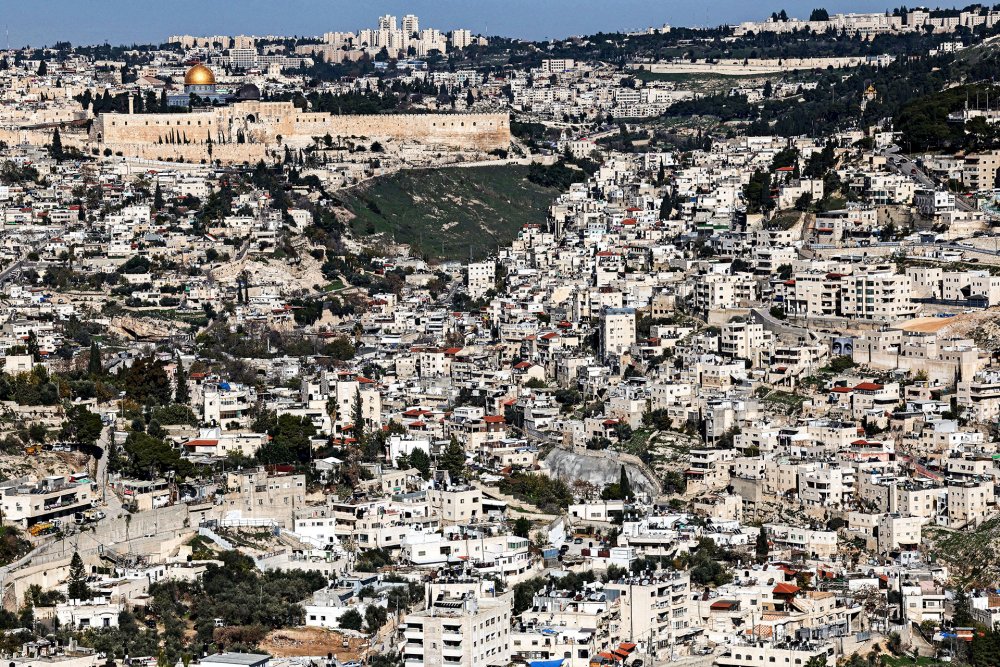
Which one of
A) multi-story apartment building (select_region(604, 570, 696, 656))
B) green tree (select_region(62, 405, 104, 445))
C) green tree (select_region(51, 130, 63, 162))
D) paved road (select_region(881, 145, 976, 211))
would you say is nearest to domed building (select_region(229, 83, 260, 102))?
green tree (select_region(51, 130, 63, 162))

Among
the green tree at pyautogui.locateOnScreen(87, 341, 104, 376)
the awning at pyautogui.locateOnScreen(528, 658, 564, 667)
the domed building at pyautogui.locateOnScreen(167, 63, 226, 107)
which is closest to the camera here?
the awning at pyautogui.locateOnScreen(528, 658, 564, 667)

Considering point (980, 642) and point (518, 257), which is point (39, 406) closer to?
point (980, 642)

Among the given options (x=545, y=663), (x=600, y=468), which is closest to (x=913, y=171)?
(x=600, y=468)

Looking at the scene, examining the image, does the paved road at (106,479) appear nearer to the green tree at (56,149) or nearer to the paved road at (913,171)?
the paved road at (913,171)

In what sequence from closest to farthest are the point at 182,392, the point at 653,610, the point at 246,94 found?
the point at 653,610 → the point at 182,392 → the point at 246,94

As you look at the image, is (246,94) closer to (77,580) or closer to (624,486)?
(624,486)

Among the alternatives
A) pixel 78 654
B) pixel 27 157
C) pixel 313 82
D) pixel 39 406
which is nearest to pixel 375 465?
pixel 39 406

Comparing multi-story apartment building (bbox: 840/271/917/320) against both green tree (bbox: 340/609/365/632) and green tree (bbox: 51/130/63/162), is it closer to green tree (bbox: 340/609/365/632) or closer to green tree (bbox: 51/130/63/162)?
green tree (bbox: 340/609/365/632)
